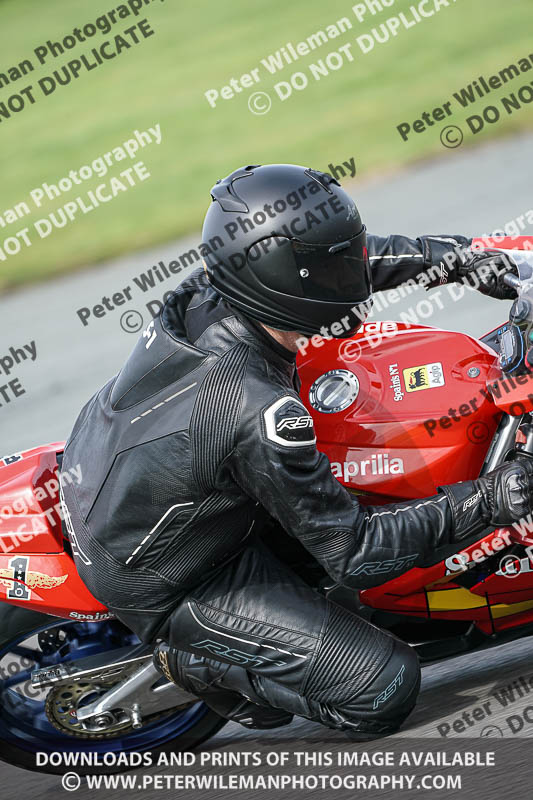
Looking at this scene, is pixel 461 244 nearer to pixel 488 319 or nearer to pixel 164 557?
pixel 164 557

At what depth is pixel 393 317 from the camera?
254 inches

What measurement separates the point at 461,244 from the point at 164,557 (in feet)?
4.91

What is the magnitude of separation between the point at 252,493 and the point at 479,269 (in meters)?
1.17

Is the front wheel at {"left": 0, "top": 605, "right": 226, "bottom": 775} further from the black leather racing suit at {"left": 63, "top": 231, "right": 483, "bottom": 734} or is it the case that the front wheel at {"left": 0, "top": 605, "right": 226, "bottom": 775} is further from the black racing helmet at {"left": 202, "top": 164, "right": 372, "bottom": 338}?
the black racing helmet at {"left": 202, "top": 164, "right": 372, "bottom": 338}

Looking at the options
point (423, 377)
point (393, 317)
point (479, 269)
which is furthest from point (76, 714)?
point (393, 317)

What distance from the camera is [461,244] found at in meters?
3.39

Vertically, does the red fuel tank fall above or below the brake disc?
A: above

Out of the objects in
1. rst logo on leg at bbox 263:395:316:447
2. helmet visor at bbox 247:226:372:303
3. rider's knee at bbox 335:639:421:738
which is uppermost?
helmet visor at bbox 247:226:372:303

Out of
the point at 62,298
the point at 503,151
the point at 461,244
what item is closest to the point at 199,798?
the point at 461,244

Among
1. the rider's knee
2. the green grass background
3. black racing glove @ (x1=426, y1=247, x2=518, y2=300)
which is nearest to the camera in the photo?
the rider's knee

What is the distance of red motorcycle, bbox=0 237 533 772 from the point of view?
2.99 meters

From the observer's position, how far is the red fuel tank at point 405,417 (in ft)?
9.80

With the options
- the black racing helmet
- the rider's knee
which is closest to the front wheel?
the rider's knee

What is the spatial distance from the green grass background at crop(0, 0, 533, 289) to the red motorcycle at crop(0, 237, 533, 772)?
5.98 m
